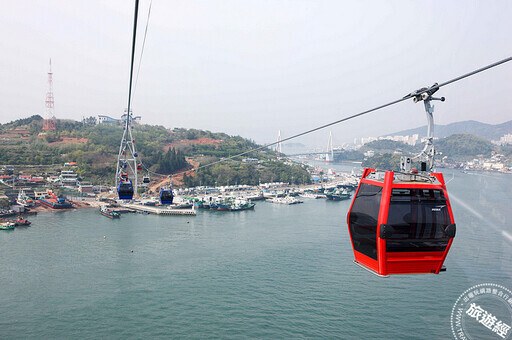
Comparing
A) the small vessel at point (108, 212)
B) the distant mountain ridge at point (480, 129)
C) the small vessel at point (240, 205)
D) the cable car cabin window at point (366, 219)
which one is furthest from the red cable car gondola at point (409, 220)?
the distant mountain ridge at point (480, 129)

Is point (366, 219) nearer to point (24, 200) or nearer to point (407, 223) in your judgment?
point (407, 223)

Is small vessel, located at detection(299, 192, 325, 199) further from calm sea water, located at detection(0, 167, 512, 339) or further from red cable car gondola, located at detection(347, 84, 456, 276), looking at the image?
red cable car gondola, located at detection(347, 84, 456, 276)

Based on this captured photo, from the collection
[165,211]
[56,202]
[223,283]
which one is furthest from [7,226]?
[223,283]

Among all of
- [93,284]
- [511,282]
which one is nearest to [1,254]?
[93,284]

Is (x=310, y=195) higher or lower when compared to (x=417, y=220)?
lower

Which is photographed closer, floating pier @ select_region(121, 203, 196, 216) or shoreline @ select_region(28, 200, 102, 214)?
shoreline @ select_region(28, 200, 102, 214)

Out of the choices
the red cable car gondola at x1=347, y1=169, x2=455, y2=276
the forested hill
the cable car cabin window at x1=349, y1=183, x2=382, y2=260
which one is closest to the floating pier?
the forested hill
